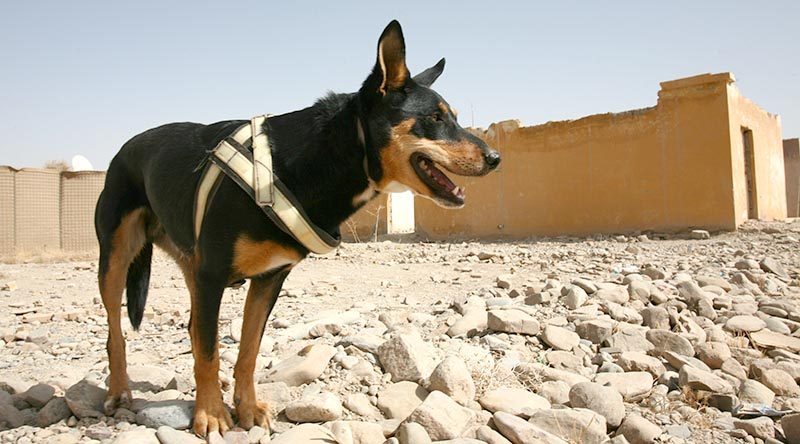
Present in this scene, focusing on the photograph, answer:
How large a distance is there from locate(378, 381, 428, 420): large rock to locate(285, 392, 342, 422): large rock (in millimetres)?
266

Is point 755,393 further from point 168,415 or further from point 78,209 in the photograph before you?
point 78,209

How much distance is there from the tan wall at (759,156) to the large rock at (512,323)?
9.14 metres

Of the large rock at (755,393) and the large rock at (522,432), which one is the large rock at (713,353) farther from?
the large rock at (522,432)

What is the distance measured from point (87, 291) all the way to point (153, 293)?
1.16 meters

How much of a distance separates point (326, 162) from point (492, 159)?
2.38ft

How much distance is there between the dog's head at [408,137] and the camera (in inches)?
94.3

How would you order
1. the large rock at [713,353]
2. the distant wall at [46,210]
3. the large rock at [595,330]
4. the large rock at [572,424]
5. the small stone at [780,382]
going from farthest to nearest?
1. the distant wall at [46,210]
2. the large rock at [595,330]
3. the large rock at [713,353]
4. the small stone at [780,382]
5. the large rock at [572,424]

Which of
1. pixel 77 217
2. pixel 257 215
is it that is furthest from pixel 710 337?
pixel 77 217

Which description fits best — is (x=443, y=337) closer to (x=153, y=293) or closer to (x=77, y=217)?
(x=153, y=293)

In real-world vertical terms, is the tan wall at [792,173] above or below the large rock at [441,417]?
above

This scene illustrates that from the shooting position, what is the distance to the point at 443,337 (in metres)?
4.05

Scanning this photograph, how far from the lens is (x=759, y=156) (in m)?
12.8

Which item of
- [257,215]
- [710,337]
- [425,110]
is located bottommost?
[710,337]

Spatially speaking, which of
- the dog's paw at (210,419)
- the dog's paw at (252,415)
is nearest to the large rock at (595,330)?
the dog's paw at (252,415)
